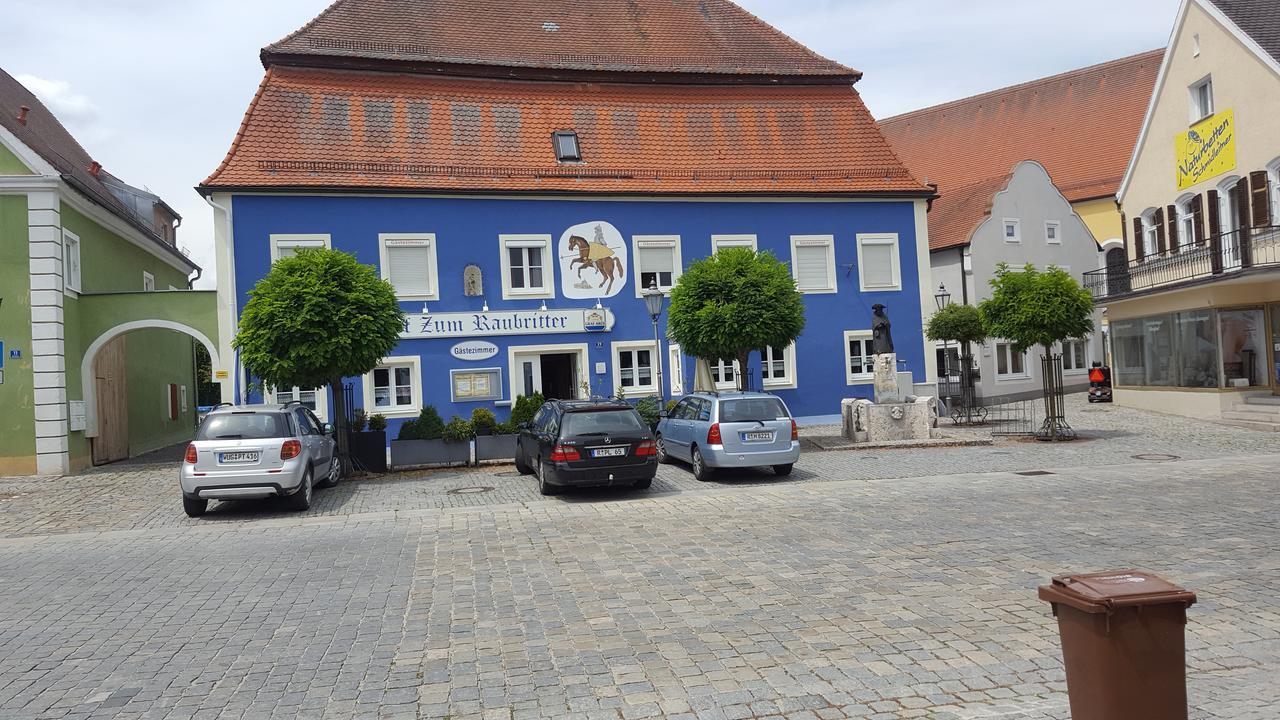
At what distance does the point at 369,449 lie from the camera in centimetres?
1850

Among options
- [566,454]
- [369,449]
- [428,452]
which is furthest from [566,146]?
[566,454]

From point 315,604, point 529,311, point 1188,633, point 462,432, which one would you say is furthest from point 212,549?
point 529,311

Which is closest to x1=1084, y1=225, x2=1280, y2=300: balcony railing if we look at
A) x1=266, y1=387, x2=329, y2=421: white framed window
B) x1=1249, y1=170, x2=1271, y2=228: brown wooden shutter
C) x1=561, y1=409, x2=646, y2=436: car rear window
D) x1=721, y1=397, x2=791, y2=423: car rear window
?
x1=1249, y1=170, x2=1271, y2=228: brown wooden shutter

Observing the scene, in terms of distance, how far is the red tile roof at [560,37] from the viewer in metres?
25.9

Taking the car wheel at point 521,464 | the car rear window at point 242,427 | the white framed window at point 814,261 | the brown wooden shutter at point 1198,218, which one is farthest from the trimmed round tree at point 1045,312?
the car rear window at point 242,427

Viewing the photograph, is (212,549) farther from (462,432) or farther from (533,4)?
(533,4)

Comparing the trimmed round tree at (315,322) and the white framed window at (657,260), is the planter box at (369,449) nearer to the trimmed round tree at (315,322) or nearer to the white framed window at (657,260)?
the trimmed round tree at (315,322)

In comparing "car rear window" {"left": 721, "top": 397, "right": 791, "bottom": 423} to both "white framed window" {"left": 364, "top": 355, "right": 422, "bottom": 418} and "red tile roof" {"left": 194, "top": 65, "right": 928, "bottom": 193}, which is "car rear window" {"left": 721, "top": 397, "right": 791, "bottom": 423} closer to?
"white framed window" {"left": 364, "top": 355, "right": 422, "bottom": 418}

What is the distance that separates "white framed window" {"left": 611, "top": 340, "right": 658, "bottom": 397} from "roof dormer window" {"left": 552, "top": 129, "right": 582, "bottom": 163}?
18.2 ft

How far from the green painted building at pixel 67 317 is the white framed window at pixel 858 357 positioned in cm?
1752

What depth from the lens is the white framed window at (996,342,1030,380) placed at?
1389 inches

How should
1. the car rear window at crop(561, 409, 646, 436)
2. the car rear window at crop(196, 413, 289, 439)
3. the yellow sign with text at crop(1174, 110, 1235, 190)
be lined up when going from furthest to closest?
1. the yellow sign with text at crop(1174, 110, 1235, 190)
2. the car rear window at crop(561, 409, 646, 436)
3. the car rear window at crop(196, 413, 289, 439)

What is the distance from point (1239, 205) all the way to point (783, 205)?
11746 mm

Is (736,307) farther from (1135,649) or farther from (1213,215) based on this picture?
(1135,649)
